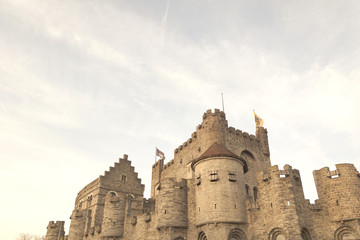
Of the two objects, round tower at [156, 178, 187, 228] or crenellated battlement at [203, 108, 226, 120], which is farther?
crenellated battlement at [203, 108, 226, 120]

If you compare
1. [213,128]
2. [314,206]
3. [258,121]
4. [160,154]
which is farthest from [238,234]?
[160,154]

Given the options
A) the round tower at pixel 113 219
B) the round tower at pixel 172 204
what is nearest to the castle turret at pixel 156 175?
the round tower at pixel 113 219

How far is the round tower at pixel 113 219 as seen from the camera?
30.5 m

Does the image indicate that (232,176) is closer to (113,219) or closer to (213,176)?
(213,176)

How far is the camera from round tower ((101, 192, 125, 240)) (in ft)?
100.0

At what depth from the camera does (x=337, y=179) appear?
2158 centimetres

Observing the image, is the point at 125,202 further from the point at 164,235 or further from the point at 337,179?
the point at 337,179

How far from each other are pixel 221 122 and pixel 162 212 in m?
11.9

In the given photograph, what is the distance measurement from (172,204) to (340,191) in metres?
12.8

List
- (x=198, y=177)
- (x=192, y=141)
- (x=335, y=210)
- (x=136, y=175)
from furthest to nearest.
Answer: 1. (x=136, y=175)
2. (x=192, y=141)
3. (x=198, y=177)
4. (x=335, y=210)

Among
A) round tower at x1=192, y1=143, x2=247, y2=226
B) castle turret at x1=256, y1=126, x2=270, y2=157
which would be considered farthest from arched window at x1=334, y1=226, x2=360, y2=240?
castle turret at x1=256, y1=126, x2=270, y2=157

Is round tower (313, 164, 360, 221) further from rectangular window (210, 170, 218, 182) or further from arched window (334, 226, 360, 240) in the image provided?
rectangular window (210, 170, 218, 182)

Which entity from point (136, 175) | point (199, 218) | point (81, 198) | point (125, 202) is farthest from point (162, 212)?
point (81, 198)

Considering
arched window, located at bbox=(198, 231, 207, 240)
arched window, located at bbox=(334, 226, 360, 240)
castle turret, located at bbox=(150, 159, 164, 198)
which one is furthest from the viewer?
castle turret, located at bbox=(150, 159, 164, 198)
